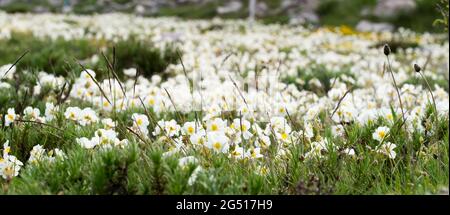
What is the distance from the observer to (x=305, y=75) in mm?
8977

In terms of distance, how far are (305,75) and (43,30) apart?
973cm

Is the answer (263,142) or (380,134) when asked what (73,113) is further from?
(380,134)

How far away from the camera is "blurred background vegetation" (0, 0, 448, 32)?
27656 mm

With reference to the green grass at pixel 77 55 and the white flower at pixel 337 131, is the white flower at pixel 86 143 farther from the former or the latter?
the green grass at pixel 77 55

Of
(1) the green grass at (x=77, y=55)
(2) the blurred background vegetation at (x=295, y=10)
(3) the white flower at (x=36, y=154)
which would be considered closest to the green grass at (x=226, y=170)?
(3) the white flower at (x=36, y=154)

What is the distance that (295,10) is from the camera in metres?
34.4

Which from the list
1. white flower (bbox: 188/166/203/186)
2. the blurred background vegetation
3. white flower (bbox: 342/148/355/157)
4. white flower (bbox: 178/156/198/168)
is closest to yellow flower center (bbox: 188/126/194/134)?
white flower (bbox: 178/156/198/168)

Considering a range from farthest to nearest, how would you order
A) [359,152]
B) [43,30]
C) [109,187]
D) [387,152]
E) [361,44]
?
[361,44]
[43,30]
[359,152]
[387,152]
[109,187]

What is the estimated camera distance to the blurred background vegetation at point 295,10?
27656 mm

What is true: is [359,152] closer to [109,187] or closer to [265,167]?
[265,167]

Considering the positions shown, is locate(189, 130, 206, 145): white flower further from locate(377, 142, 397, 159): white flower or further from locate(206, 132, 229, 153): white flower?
locate(377, 142, 397, 159): white flower
